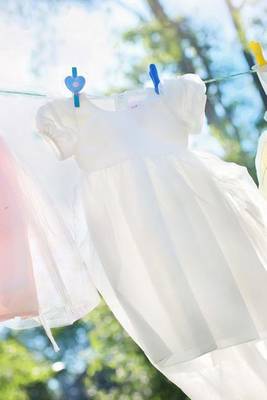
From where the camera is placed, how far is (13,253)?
1337mm

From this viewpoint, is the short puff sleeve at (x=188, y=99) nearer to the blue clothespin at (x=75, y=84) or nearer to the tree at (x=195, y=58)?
the blue clothespin at (x=75, y=84)

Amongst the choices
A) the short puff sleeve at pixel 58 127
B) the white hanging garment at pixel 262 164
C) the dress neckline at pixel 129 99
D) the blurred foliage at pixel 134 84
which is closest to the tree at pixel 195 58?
the blurred foliage at pixel 134 84

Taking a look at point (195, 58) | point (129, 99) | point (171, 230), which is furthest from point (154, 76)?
point (195, 58)

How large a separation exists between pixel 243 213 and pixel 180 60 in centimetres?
327

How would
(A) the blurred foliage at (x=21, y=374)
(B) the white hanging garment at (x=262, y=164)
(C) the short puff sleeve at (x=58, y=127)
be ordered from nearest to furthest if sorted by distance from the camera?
(C) the short puff sleeve at (x=58, y=127) → (B) the white hanging garment at (x=262, y=164) → (A) the blurred foliage at (x=21, y=374)

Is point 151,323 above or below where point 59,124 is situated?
below

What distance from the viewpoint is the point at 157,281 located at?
1.33 meters

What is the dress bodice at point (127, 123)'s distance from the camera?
56.4 inches

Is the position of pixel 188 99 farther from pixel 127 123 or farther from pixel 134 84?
pixel 134 84

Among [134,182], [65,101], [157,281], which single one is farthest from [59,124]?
[157,281]

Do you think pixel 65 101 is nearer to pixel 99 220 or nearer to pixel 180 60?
pixel 99 220

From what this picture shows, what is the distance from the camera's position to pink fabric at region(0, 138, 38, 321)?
4.23 feet

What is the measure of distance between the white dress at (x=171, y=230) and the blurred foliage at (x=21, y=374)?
358 cm

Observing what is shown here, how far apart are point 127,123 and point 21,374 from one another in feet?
12.0
